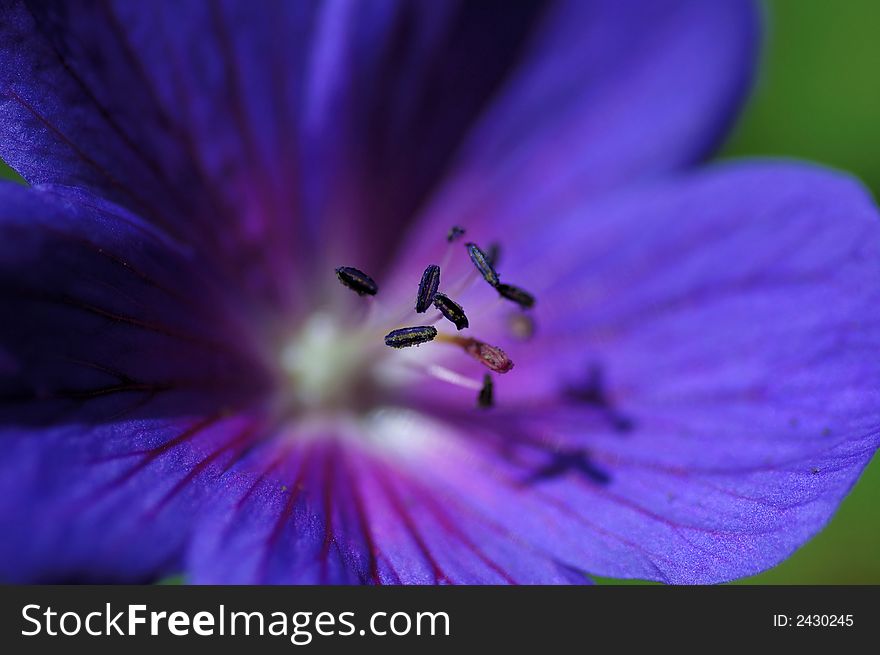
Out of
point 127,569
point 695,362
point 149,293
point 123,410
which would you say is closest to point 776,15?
point 695,362

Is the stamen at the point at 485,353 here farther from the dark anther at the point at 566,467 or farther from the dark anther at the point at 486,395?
the dark anther at the point at 566,467

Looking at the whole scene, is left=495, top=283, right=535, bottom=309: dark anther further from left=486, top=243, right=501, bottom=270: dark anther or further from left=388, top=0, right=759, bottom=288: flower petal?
left=388, top=0, right=759, bottom=288: flower petal

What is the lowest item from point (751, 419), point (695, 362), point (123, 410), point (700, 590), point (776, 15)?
point (700, 590)

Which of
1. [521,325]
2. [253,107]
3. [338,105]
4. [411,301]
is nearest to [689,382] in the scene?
[521,325]

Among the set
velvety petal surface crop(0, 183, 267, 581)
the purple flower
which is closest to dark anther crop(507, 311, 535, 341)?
the purple flower

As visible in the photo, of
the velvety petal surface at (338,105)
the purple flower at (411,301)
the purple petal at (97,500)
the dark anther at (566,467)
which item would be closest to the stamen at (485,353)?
the purple flower at (411,301)

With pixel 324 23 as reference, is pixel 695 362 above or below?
below

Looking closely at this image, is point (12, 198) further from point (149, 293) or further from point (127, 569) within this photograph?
point (127, 569)
